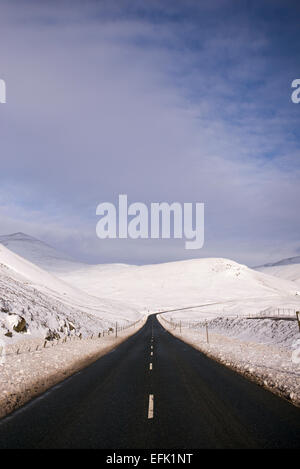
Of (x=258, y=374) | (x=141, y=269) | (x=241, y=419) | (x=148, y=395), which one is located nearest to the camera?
(x=241, y=419)

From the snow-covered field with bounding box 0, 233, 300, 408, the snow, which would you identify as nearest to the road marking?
the snow-covered field with bounding box 0, 233, 300, 408

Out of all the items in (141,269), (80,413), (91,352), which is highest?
(141,269)

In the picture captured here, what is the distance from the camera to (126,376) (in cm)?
1355

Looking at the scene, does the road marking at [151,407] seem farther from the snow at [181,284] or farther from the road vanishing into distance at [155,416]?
the snow at [181,284]

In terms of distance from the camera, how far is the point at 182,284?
158625 millimetres

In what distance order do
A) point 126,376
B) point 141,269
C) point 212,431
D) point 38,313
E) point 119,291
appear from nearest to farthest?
point 212,431
point 126,376
point 38,313
point 119,291
point 141,269

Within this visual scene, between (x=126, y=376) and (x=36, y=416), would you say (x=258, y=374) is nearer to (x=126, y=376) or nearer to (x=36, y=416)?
(x=126, y=376)

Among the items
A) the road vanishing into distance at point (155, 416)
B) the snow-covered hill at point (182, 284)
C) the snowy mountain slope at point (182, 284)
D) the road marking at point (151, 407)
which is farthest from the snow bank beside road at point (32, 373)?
the snowy mountain slope at point (182, 284)

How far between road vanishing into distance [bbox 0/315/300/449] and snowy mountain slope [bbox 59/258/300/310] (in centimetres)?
11348

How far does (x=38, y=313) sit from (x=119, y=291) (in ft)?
393

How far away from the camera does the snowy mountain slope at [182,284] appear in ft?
442

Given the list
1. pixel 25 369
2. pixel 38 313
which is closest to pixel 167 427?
pixel 25 369

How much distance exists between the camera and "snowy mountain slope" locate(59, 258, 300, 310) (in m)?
135

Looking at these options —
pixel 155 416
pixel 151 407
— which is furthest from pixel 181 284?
pixel 155 416
